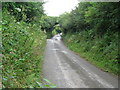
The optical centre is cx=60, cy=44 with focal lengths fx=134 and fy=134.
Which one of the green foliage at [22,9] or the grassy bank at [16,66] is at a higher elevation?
the green foliage at [22,9]

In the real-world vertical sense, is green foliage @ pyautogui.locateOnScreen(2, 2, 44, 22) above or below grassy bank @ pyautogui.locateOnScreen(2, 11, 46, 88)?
above

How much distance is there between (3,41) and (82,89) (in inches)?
144

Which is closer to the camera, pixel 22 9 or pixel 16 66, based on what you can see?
pixel 16 66

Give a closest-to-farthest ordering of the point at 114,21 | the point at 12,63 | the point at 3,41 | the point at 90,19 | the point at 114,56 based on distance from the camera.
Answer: the point at 12,63, the point at 3,41, the point at 114,56, the point at 114,21, the point at 90,19

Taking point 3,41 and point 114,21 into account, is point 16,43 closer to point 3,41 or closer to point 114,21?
point 3,41

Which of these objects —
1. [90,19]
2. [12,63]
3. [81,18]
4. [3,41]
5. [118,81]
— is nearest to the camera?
[12,63]

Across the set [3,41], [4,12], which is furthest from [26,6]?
[3,41]

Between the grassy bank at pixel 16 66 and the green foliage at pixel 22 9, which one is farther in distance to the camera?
the green foliage at pixel 22 9

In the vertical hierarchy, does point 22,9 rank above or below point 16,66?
above

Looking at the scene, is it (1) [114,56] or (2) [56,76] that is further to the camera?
(1) [114,56]

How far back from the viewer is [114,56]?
8.50m

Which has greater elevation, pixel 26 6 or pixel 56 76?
pixel 26 6

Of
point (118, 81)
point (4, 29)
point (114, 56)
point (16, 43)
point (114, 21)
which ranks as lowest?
point (118, 81)

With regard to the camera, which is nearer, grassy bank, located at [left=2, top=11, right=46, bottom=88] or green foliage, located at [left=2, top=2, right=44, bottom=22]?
grassy bank, located at [left=2, top=11, right=46, bottom=88]
